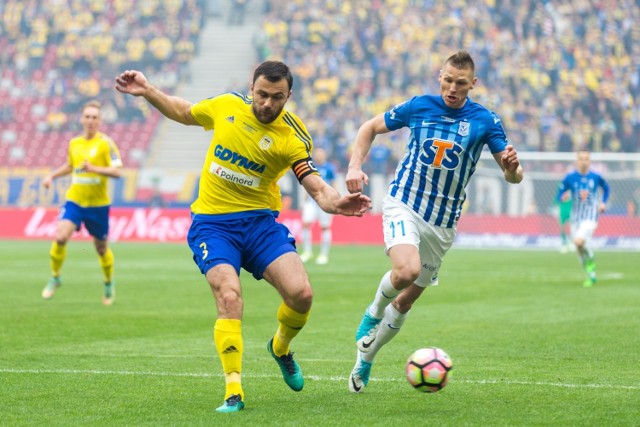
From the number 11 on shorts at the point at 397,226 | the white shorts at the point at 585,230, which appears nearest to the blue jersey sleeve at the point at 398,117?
the number 11 on shorts at the point at 397,226

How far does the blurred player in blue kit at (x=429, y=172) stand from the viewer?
7.97 m

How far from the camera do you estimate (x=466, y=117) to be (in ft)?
26.7

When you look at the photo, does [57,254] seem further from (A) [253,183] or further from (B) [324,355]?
(A) [253,183]

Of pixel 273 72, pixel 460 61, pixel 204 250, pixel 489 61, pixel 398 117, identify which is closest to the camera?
pixel 273 72

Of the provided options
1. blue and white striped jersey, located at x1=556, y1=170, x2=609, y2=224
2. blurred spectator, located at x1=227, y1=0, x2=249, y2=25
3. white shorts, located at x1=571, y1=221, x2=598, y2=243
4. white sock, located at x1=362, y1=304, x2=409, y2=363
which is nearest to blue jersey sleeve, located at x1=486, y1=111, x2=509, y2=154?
white sock, located at x1=362, y1=304, x2=409, y2=363

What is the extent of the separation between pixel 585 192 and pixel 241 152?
560 inches

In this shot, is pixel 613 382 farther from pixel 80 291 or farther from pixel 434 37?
pixel 434 37

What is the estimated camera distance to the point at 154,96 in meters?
7.36

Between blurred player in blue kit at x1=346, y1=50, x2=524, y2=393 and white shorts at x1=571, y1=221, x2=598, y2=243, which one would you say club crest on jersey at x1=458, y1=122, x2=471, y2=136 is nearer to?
blurred player in blue kit at x1=346, y1=50, x2=524, y2=393

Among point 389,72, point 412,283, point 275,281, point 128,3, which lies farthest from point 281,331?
point 128,3

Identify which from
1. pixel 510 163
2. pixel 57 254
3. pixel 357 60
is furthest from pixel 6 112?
pixel 510 163

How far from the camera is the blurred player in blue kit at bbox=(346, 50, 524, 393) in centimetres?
797

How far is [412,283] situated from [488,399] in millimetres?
1067

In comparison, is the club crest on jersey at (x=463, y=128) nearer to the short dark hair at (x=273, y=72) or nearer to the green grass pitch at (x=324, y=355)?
the short dark hair at (x=273, y=72)
